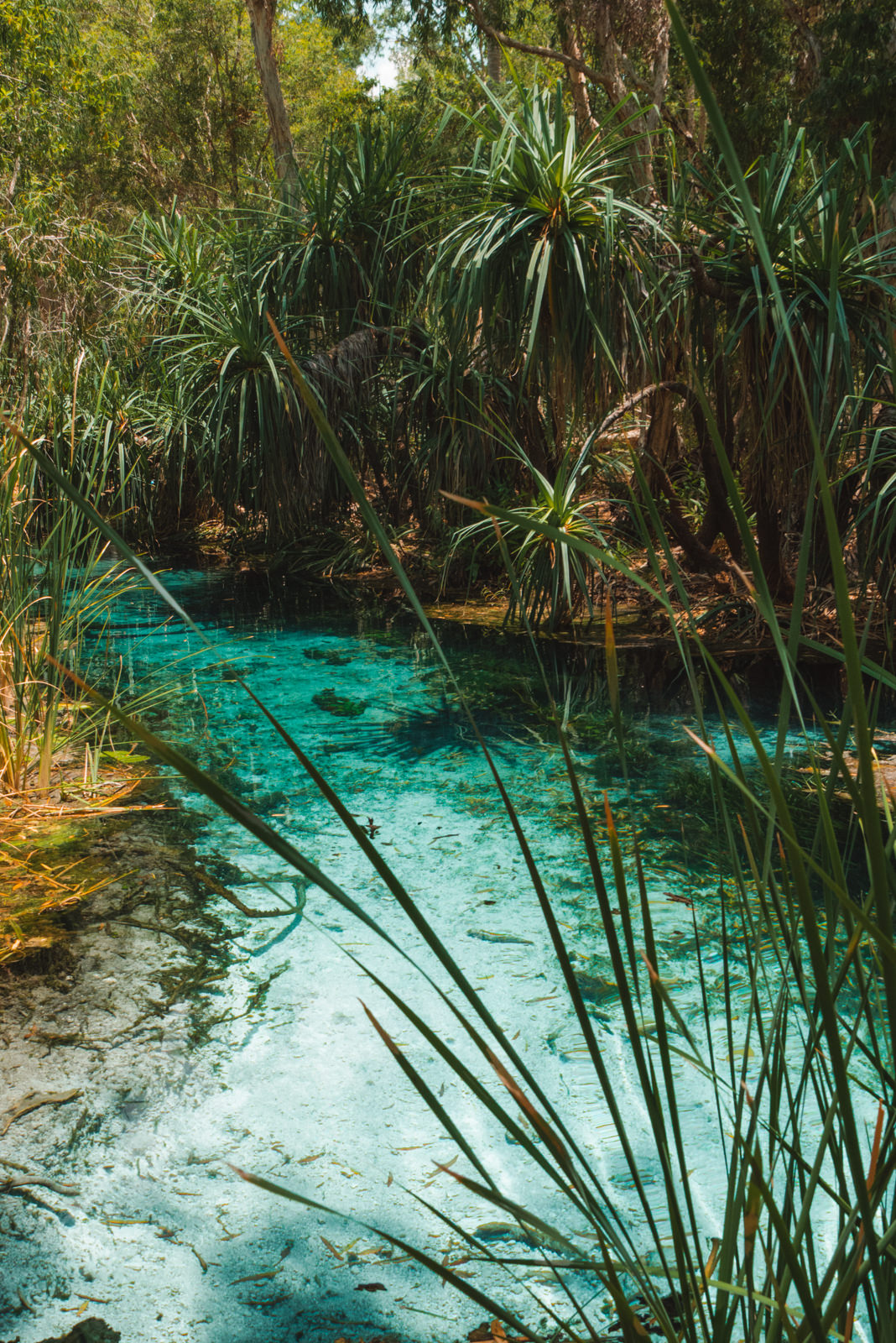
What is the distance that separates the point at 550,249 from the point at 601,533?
3486mm

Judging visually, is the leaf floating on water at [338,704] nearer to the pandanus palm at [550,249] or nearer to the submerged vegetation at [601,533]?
the submerged vegetation at [601,533]

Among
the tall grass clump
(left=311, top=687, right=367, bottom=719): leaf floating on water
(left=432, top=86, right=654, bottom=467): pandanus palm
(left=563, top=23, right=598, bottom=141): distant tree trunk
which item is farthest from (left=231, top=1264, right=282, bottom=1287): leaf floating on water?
(left=563, top=23, right=598, bottom=141): distant tree trunk

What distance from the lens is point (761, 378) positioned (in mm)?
3914

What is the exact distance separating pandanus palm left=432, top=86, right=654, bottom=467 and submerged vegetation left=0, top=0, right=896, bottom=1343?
0.07 feet

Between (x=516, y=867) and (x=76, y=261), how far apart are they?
593cm

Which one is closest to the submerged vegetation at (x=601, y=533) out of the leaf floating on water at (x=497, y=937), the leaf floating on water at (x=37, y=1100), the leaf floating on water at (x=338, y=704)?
the leaf floating on water at (x=338, y=704)

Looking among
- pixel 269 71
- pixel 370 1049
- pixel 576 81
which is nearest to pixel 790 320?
pixel 370 1049

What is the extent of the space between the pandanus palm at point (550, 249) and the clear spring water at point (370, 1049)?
5.29 feet

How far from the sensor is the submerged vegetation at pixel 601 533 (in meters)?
0.58

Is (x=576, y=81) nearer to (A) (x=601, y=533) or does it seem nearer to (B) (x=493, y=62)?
(B) (x=493, y=62)

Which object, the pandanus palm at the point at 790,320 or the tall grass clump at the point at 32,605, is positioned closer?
the tall grass clump at the point at 32,605

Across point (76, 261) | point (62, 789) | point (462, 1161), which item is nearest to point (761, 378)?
point (62, 789)

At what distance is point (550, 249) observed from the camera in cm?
386

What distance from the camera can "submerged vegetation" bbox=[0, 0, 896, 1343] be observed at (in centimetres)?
58
